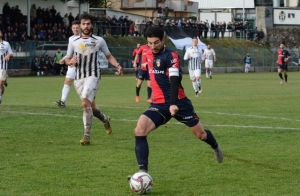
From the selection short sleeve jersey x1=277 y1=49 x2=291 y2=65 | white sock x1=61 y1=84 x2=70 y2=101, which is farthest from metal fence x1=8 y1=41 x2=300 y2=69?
white sock x1=61 y1=84 x2=70 y2=101

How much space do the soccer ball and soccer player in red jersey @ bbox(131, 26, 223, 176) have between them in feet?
0.78

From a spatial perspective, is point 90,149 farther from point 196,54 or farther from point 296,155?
point 196,54

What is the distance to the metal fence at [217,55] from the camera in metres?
47.4

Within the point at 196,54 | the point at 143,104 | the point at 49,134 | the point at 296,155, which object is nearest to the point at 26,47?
the point at 196,54

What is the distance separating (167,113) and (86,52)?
4084 mm

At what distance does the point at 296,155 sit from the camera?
10.5m

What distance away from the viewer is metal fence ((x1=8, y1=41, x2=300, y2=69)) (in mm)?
47375

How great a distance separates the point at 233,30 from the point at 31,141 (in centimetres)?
6116

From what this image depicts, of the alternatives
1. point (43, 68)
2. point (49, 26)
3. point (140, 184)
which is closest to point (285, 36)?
point (49, 26)

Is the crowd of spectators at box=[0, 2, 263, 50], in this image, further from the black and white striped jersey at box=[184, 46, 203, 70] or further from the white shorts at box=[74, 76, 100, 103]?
the white shorts at box=[74, 76, 100, 103]

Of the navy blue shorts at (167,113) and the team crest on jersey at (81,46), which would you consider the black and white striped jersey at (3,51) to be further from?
the navy blue shorts at (167,113)

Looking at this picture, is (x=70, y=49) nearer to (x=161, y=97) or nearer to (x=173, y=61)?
(x=161, y=97)

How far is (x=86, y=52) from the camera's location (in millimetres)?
12156

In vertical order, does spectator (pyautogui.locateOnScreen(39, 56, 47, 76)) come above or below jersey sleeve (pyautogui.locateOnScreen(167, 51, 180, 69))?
above
